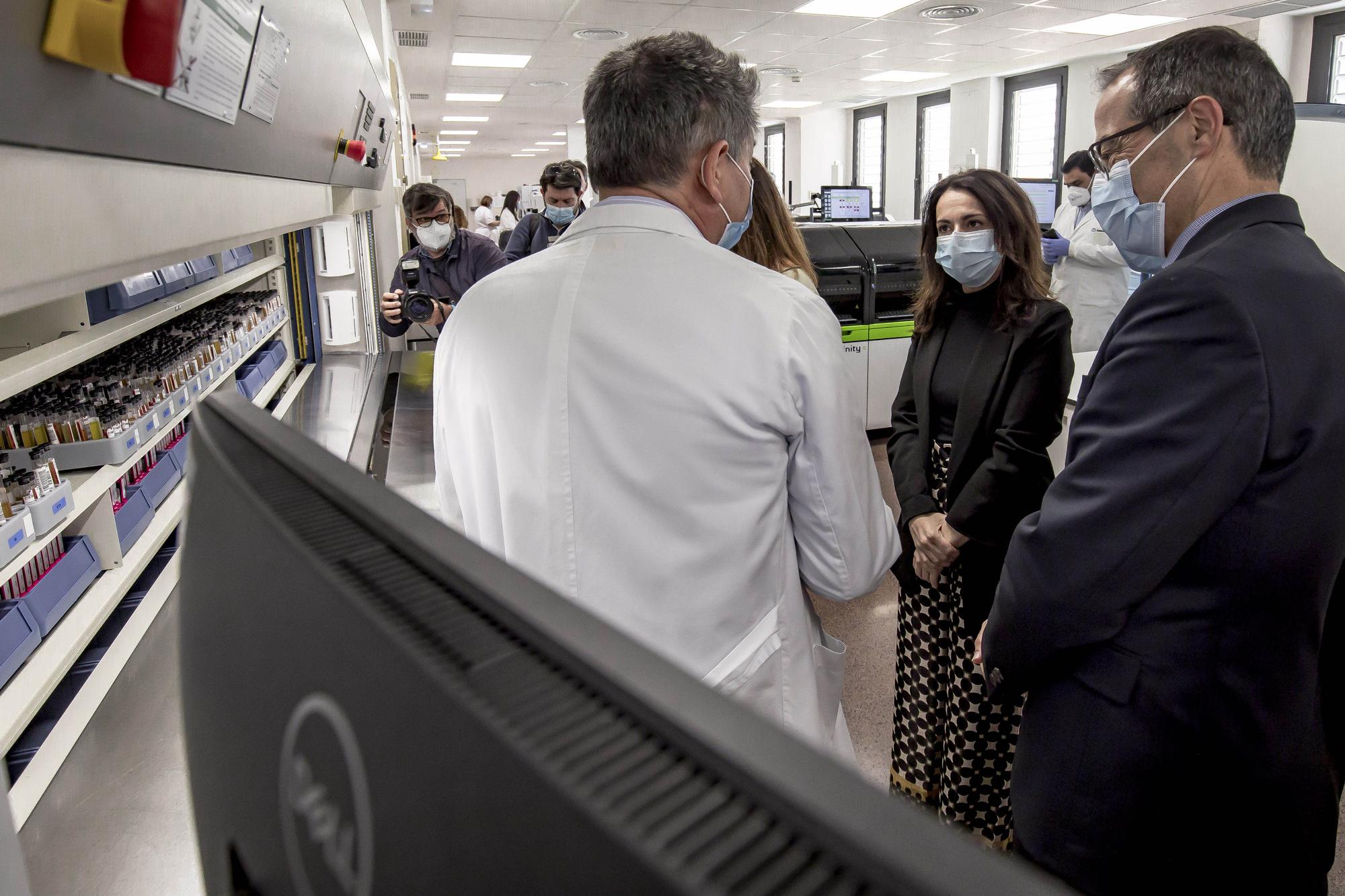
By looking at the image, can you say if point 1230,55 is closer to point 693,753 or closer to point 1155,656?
point 1155,656

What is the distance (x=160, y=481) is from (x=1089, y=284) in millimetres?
4380

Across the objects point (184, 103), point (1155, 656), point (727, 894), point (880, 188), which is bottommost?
point (1155, 656)

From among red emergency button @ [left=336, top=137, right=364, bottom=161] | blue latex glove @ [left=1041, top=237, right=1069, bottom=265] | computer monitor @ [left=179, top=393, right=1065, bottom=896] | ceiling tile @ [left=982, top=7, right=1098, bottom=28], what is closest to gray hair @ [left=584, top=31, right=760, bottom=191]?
computer monitor @ [left=179, top=393, right=1065, bottom=896]

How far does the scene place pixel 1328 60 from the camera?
7.50 m

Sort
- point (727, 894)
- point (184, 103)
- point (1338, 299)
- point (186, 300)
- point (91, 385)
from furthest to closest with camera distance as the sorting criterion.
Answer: point (186, 300) → point (91, 385) → point (184, 103) → point (1338, 299) → point (727, 894)

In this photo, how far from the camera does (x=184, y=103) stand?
107 cm

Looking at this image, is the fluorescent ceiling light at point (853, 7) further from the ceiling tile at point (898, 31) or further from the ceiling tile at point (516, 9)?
the ceiling tile at point (516, 9)

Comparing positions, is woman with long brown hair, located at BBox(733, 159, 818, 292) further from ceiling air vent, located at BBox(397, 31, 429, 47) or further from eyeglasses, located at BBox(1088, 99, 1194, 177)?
ceiling air vent, located at BBox(397, 31, 429, 47)

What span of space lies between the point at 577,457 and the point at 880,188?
1407 centimetres

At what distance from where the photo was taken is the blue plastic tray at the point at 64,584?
135 cm

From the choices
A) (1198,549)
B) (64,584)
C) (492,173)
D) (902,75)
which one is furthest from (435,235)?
(492,173)

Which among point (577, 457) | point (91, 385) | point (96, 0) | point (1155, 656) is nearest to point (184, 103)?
point (96, 0)

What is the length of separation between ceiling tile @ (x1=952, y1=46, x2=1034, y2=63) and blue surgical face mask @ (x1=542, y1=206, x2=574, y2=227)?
638 centimetres

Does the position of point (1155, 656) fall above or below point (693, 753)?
below
